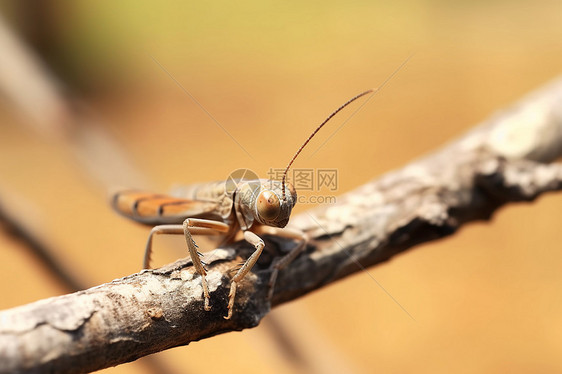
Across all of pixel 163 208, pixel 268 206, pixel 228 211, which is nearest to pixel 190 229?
pixel 228 211

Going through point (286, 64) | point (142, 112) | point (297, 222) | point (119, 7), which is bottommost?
point (297, 222)

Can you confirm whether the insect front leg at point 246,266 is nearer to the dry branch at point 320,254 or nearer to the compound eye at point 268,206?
the dry branch at point 320,254

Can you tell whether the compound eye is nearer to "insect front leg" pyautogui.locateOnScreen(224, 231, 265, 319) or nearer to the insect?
the insect

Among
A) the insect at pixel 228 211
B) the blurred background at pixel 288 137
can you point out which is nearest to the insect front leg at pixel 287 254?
the insect at pixel 228 211

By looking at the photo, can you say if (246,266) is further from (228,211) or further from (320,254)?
(228,211)

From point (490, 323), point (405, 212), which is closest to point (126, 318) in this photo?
point (405, 212)

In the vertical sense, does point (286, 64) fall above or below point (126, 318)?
above

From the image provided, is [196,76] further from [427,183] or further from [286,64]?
[427,183]

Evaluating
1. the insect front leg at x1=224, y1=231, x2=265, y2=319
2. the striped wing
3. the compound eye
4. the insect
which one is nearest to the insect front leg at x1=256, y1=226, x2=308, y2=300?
the insect
